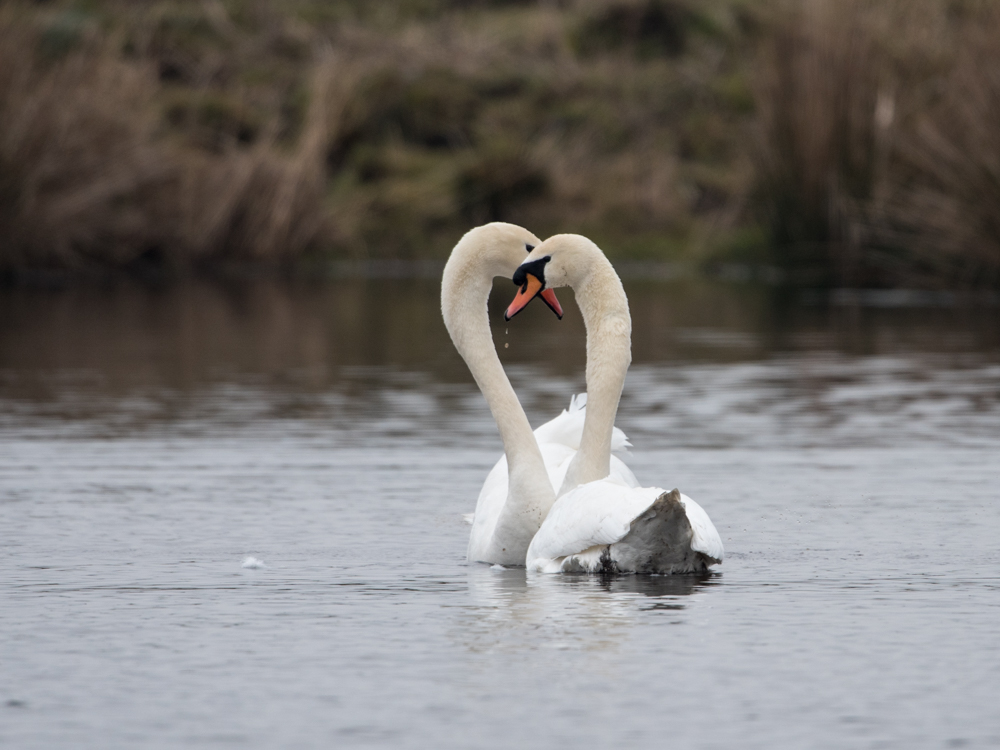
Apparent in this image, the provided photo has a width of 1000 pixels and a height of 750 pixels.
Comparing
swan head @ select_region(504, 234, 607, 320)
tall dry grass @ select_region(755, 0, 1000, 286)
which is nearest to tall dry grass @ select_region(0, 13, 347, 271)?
tall dry grass @ select_region(755, 0, 1000, 286)

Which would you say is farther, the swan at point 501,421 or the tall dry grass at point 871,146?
the tall dry grass at point 871,146

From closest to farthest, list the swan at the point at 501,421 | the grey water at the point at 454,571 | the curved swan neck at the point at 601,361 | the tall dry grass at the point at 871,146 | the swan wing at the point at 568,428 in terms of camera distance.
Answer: the grey water at the point at 454,571 → the swan at the point at 501,421 → the curved swan neck at the point at 601,361 → the swan wing at the point at 568,428 → the tall dry grass at the point at 871,146

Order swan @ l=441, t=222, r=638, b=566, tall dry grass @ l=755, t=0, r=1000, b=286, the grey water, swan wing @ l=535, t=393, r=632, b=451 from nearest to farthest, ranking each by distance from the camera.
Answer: the grey water, swan @ l=441, t=222, r=638, b=566, swan wing @ l=535, t=393, r=632, b=451, tall dry grass @ l=755, t=0, r=1000, b=286

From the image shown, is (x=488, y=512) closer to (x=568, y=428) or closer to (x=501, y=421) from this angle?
(x=501, y=421)

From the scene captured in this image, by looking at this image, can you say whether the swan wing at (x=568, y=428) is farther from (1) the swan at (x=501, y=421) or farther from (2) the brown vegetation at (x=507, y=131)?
(2) the brown vegetation at (x=507, y=131)

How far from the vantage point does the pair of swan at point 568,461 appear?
6.48 metres

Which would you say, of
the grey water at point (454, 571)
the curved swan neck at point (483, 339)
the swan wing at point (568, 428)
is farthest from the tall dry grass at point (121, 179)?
the curved swan neck at point (483, 339)

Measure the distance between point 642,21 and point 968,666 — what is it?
3333 cm

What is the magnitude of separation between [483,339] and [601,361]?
21.9 inches

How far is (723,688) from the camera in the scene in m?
4.99

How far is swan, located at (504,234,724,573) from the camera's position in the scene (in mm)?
6426

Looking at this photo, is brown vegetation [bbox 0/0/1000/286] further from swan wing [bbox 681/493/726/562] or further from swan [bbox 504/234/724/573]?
swan wing [bbox 681/493/726/562]

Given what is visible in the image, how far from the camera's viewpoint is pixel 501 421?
24.2ft

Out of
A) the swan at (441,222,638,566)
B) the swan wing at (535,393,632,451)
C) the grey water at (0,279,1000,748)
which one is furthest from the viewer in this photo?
the swan wing at (535,393,632,451)
